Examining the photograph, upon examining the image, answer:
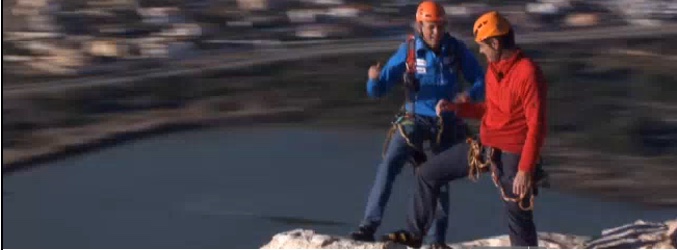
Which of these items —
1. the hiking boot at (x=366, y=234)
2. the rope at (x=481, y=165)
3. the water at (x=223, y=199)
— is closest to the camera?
the rope at (x=481, y=165)

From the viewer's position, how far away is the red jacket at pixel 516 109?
277 inches

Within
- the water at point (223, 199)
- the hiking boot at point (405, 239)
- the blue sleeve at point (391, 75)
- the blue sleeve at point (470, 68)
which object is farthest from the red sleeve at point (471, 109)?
the water at point (223, 199)

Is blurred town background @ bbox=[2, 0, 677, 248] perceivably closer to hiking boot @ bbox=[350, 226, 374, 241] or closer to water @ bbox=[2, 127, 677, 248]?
water @ bbox=[2, 127, 677, 248]

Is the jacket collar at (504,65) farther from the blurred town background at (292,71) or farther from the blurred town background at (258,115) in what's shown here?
the blurred town background at (292,71)

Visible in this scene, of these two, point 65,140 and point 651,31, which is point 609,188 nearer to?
point 65,140

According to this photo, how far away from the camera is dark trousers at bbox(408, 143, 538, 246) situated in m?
7.34

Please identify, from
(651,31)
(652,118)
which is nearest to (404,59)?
(652,118)

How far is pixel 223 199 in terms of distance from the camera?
32.5ft

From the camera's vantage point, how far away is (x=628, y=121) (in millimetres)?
12367

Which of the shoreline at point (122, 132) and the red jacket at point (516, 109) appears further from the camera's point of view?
the shoreline at point (122, 132)

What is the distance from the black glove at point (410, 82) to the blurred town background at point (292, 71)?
3.05 m

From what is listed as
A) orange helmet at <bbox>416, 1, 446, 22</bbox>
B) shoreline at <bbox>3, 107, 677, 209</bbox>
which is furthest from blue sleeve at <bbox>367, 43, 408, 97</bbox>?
shoreline at <bbox>3, 107, 677, 209</bbox>

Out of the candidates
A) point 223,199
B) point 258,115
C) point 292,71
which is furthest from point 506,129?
point 292,71

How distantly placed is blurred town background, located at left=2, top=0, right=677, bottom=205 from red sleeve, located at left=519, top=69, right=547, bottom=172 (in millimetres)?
3461
